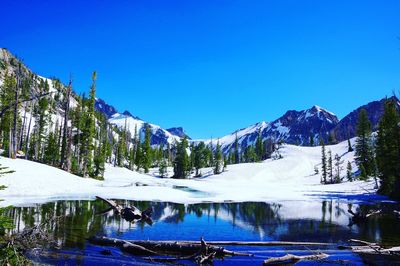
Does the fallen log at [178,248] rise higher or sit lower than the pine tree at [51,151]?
lower

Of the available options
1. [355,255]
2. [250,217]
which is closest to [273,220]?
[250,217]

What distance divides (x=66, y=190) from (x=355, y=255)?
33196mm

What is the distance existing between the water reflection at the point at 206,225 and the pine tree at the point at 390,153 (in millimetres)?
23919

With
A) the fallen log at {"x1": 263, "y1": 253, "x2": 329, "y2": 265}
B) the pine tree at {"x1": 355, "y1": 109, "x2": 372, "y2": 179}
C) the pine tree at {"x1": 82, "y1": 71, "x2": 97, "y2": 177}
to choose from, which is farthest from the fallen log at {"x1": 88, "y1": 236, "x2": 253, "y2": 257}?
the pine tree at {"x1": 355, "y1": 109, "x2": 372, "y2": 179}

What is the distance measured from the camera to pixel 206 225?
2678 centimetres

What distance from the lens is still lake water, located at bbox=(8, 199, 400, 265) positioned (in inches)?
663

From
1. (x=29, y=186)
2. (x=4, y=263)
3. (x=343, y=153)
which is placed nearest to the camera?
(x=4, y=263)

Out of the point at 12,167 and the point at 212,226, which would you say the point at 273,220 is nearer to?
the point at 212,226

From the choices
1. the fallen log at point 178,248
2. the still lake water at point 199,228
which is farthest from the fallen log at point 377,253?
the fallen log at point 178,248

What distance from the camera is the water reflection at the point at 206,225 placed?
2205 cm

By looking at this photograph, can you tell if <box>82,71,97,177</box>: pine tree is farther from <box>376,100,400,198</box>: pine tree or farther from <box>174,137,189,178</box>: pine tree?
<box>174,137,189,178</box>: pine tree

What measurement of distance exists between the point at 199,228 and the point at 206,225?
151 centimetres

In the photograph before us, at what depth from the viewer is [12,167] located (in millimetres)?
40125

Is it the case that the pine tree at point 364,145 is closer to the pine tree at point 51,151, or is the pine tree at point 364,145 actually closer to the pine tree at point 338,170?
the pine tree at point 338,170
